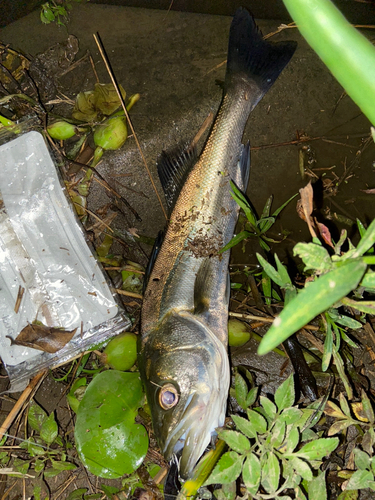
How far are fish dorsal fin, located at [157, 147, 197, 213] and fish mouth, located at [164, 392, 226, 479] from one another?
1437 millimetres

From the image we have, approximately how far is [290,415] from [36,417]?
2238mm

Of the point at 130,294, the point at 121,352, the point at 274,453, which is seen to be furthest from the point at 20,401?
the point at 274,453

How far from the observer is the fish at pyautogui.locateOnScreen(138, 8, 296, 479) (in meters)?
2.17

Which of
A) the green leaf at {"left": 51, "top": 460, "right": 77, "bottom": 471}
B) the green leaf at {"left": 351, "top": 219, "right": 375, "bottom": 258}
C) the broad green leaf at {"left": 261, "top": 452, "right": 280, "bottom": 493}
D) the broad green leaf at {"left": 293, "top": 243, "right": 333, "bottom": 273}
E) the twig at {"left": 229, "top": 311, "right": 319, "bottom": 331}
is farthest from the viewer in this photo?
the green leaf at {"left": 51, "top": 460, "right": 77, "bottom": 471}

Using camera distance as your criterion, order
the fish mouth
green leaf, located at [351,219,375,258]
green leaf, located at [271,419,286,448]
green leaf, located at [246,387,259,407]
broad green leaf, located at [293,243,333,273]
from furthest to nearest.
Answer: green leaf, located at [246,387,259,407] → the fish mouth → green leaf, located at [271,419,286,448] → broad green leaf, located at [293,243,333,273] → green leaf, located at [351,219,375,258]

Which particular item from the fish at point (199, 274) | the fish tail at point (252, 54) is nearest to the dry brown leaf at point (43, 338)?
the fish at point (199, 274)

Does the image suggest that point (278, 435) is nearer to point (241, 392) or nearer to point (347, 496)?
point (241, 392)

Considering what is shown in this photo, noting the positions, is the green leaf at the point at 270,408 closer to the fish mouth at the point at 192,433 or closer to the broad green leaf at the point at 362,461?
the fish mouth at the point at 192,433

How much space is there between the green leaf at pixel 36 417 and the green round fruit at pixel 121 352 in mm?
819

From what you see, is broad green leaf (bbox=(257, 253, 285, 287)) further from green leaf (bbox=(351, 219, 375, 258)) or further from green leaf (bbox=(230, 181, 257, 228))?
green leaf (bbox=(351, 219, 375, 258))

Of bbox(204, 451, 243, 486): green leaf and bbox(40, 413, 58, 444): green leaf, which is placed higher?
bbox(204, 451, 243, 486): green leaf

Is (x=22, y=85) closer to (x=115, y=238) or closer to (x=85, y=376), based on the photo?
(x=115, y=238)

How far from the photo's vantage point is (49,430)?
291cm

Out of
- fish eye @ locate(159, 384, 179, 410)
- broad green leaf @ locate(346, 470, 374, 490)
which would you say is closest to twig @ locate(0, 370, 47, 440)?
fish eye @ locate(159, 384, 179, 410)
